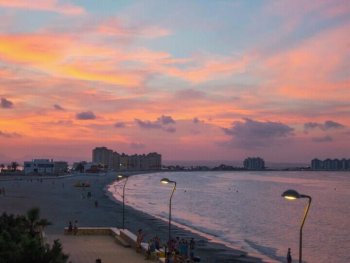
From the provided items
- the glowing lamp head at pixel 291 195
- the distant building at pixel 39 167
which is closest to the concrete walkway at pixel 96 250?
the glowing lamp head at pixel 291 195

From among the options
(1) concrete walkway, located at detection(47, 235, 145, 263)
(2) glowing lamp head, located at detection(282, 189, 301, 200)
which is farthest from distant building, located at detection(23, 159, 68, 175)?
(2) glowing lamp head, located at detection(282, 189, 301, 200)

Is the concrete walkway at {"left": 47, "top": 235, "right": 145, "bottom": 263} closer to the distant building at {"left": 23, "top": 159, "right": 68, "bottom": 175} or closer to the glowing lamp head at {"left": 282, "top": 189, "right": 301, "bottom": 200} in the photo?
the glowing lamp head at {"left": 282, "top": 189, "right": 301, "bottom": 200}

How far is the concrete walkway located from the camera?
65.6 ft

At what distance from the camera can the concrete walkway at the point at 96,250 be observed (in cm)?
2000

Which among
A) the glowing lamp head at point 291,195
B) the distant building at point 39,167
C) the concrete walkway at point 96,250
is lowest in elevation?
the concrete walkway at point 96,250

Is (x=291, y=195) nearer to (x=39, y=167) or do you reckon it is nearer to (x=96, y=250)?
(x=96, y=250)

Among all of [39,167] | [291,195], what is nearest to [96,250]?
[291,195]

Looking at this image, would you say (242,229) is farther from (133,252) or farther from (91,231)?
(133,252)

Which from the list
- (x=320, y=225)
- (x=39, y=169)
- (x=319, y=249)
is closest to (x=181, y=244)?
(x=319, y=249)

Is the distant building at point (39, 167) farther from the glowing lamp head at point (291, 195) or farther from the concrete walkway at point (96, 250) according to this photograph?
the glowing lamp head at point (291, 195)

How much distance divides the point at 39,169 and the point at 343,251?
138011mm

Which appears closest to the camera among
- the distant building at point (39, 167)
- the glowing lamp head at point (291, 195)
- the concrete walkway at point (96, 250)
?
the glowing lamp head at point (291, 195)

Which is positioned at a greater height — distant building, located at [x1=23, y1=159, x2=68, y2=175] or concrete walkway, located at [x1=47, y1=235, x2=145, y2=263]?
distant building, located at [x1=23, y1=159, x2=68, y2=175]

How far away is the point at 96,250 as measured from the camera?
22.1 m
